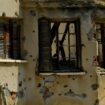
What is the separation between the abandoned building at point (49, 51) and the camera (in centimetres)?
1021

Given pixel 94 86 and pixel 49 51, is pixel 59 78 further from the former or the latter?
pixel 94 86

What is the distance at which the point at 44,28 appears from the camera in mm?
10477

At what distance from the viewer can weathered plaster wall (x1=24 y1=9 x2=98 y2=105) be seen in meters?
10.3

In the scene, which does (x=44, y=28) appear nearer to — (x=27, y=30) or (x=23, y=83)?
(x=27, y=30)

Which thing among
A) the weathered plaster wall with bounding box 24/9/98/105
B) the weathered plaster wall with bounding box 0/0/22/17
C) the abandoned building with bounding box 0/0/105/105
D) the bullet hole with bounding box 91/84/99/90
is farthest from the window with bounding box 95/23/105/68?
the weathered plaster wall with bounding box 0/0/22/17

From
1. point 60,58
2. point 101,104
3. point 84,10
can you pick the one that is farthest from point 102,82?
point 84,10

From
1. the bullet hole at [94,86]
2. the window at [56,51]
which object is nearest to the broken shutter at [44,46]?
→ the window at [56,51]

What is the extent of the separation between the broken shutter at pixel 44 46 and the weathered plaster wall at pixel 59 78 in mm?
135

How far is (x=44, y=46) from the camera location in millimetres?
10430

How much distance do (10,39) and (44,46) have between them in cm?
103

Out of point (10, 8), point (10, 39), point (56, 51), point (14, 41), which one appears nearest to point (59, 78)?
point (56, 51)

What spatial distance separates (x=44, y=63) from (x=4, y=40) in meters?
1.37

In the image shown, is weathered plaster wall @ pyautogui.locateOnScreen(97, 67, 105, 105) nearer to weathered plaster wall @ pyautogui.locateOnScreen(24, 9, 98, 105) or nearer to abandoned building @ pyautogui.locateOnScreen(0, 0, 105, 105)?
abandoned building @ pyautogui.locateOnScreen(0, 0, 105, 105)

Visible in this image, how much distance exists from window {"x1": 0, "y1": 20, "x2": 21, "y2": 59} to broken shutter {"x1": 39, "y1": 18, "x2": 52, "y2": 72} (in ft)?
2.17
